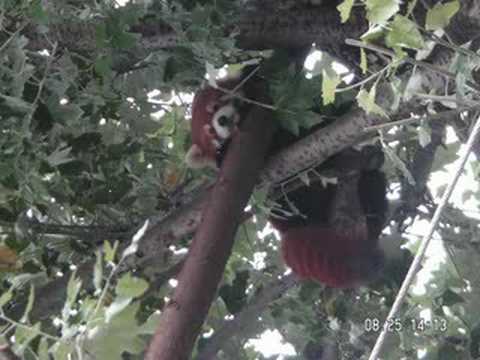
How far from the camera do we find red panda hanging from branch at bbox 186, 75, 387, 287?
2049 millimetres

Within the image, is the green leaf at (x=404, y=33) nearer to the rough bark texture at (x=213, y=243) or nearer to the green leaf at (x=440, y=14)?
the green leaf at (x=440, y=14)

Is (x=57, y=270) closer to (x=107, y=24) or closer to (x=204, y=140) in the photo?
(x=204, y=140)

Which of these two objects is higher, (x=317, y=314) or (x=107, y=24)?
(x=107, y=24)

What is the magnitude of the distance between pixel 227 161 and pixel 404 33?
25.2 inches

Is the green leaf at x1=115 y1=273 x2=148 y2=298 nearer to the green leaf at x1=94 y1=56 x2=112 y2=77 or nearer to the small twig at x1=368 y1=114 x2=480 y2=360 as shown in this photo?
the small twig at x1=368 y1=114 x2=480 y2=360

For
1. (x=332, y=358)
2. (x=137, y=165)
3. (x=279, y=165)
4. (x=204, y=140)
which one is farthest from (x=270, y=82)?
(x=332, y=358)

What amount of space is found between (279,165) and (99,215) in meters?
0.49

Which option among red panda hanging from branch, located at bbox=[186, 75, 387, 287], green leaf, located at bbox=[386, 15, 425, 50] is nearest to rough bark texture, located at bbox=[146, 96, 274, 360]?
red panda hanging from branch, located at bbox=[186, 75, 387, 287]

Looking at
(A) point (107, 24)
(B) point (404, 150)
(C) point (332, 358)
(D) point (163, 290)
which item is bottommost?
(C) point (332, 358)

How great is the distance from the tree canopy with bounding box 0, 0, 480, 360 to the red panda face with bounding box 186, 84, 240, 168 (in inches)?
1.3

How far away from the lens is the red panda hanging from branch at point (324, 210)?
2.05m

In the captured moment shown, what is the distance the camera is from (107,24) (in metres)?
1.56
